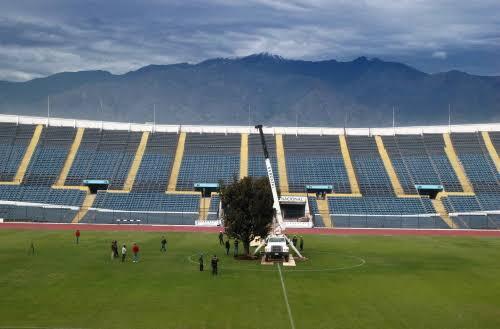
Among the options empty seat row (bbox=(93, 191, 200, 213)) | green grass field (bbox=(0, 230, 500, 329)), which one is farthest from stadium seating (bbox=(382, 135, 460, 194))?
green grass field (bbox=(0, 230, 500, 329))

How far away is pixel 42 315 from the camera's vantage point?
3238cm

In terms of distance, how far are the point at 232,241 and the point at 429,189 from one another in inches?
2112

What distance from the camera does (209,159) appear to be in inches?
4678

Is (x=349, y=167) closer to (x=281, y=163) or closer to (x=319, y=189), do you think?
(x=319, y=189)

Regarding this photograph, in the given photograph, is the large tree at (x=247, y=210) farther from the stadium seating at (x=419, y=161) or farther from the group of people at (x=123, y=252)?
the stadium seating at (x=419, y=161)

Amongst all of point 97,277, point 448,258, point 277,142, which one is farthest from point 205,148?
point 97,277

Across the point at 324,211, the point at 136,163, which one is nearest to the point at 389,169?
the point at 324,211

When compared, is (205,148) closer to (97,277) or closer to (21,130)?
(21,130)

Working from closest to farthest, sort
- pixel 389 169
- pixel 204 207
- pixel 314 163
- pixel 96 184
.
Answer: pixel 204 207 → pixel 96 184 → pixel 389 169 → pixel 314 163

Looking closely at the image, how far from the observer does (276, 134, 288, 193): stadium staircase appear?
110 m

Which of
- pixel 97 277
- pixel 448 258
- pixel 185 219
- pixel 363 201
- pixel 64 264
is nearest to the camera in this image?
pixel 97 277

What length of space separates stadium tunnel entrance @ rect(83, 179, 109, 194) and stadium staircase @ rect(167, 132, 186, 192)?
1081cm

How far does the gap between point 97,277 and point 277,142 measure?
274 feet

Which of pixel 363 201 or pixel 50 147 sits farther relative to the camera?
pixel 50 147
